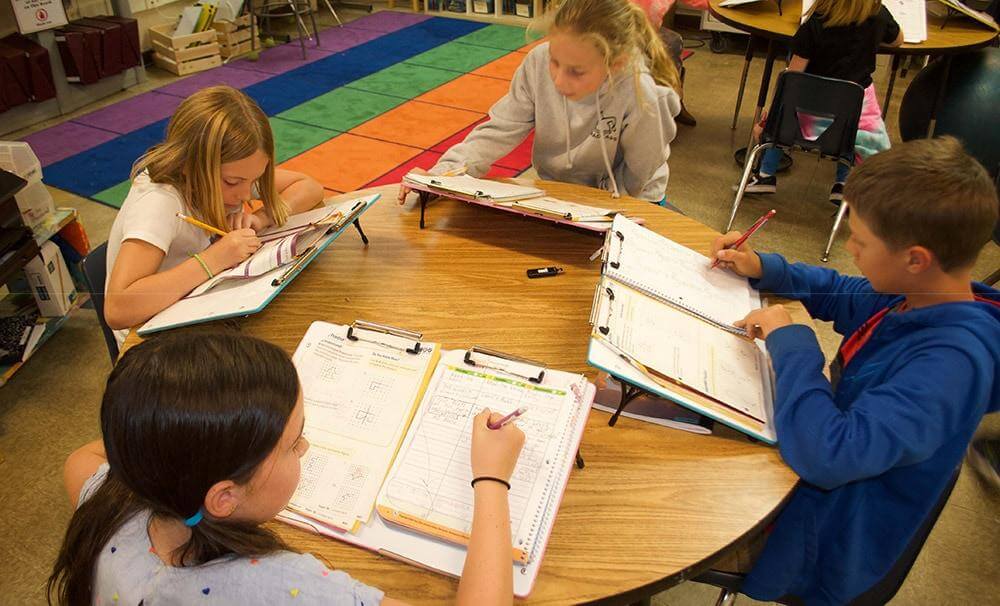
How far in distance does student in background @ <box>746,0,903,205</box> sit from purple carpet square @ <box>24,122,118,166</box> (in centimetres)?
368

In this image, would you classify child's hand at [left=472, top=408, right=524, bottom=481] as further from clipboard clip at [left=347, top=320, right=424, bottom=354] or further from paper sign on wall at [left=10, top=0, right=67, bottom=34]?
paper sign on wall at [left=10, top=0, right=67, bottom=34]

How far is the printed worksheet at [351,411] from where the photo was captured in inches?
38.9

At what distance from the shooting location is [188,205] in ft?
5.03

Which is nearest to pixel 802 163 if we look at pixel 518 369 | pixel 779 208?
pixel 779 208

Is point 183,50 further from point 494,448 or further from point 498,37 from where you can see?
point 494,448

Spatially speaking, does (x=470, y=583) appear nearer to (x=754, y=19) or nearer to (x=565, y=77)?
(x=565, y=77)

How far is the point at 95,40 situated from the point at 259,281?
12.2 feet

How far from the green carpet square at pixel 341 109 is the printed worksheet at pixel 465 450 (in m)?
3.32

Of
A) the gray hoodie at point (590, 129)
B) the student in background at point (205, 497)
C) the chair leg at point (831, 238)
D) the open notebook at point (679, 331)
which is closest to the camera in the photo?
the student in background at point (205, 497)

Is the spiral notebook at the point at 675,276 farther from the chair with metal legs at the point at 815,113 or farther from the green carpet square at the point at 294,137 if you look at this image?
the green carpet square at the point at 294,137

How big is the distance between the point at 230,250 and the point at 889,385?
1.21m

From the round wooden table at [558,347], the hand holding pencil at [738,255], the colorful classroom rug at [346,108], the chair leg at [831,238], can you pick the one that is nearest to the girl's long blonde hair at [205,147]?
the round wooden table at [558,347]

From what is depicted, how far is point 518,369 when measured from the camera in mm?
1151

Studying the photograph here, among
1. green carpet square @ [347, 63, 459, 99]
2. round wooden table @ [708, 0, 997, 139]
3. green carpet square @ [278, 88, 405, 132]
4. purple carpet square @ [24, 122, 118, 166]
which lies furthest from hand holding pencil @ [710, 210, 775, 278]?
purple carpet square @ [24, 122, 118, 166]
